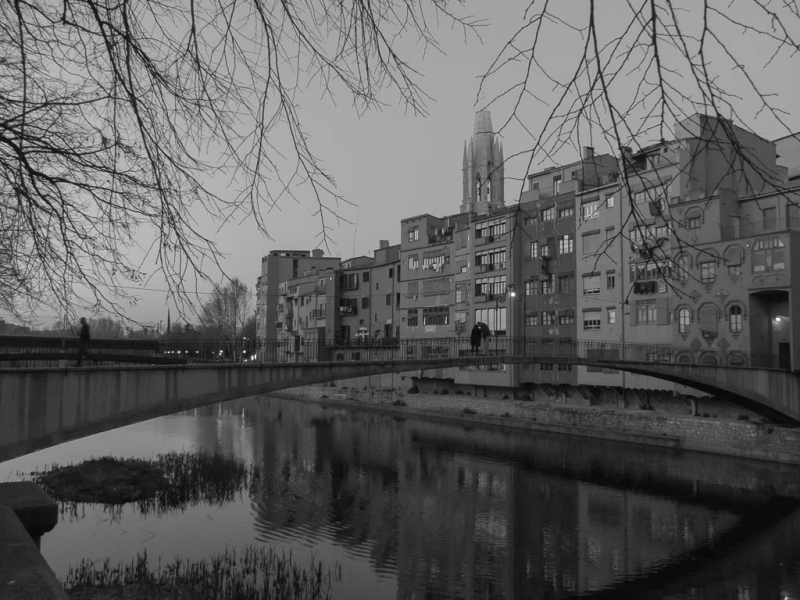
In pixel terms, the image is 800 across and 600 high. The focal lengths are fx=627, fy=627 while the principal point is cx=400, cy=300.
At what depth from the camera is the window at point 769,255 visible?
1148 inches

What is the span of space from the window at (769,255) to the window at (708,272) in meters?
2.22

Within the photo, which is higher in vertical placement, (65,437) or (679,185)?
(679,185)

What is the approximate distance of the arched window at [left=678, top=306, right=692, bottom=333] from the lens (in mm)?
33784

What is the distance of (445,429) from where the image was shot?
40531 mm

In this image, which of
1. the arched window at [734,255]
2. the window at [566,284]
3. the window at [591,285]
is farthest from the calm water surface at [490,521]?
the window at [566,284]

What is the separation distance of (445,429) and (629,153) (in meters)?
38.4

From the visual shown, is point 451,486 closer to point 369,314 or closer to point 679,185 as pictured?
point 679,185

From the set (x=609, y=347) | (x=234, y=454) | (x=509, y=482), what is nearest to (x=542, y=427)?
(x=609, y=347)

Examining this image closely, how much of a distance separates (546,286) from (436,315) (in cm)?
1195

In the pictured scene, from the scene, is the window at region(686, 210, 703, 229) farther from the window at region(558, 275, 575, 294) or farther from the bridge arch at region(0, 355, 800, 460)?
the bridge arch at region(0, 355, 800, 460)

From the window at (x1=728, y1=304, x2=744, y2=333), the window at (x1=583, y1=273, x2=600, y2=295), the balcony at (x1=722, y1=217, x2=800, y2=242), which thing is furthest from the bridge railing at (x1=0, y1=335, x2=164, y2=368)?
the window at (x1=583, y1=273, x2=600, y2=295)

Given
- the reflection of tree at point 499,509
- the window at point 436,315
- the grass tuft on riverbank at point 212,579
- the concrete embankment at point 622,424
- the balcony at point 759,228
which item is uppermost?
the balcony at point 759,228

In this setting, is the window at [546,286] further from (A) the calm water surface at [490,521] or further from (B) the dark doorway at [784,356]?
(B) the dark doorway at [784,356]

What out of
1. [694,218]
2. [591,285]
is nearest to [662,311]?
[694,218]
